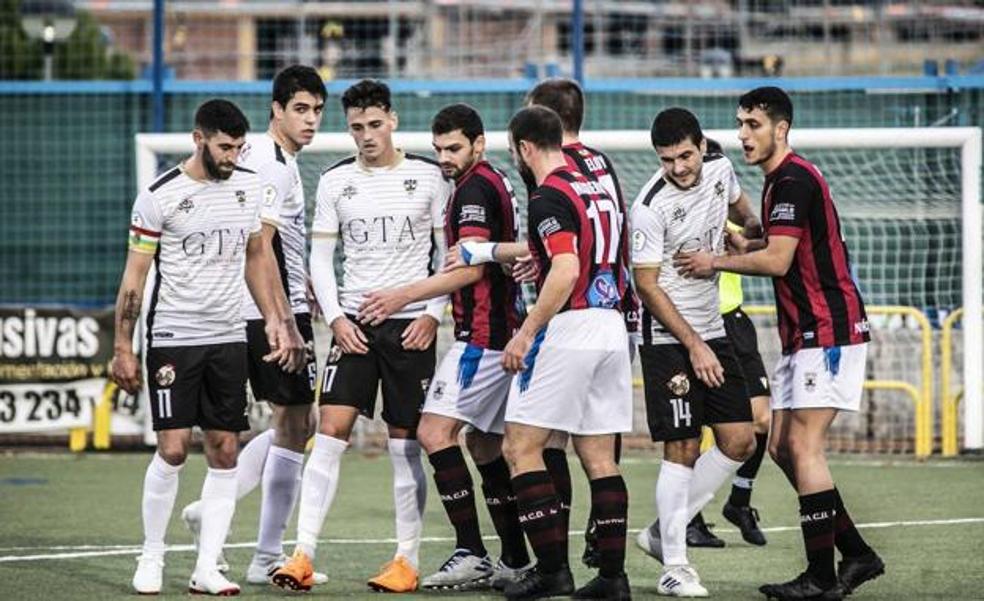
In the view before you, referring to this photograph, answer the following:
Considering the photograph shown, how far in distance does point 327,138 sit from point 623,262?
23.6 feet

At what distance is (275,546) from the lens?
30.6 feet

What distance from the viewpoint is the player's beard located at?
29.0 ft

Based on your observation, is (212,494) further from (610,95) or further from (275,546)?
(610,95)

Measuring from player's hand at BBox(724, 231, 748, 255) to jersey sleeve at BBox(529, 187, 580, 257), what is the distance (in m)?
1.37

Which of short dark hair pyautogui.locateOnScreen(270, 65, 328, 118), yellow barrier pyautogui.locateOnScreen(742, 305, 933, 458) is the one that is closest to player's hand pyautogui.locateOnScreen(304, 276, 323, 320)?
short dark hair pyautogui.locateOnScreen(270, 65, 328, 118)

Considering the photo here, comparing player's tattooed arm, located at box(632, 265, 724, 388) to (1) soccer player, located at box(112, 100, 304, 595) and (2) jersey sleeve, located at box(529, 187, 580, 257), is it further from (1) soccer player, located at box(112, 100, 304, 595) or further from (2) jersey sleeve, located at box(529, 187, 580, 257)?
(1) soccer player, located at box(112, 100, 304, 595)

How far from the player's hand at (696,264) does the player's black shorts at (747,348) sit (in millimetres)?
2159

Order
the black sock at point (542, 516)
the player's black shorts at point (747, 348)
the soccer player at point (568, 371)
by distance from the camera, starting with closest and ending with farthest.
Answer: the soccer player at point (568, 371) → the black sock at point (542, 516) → the player's black shorts at point (747, 348)

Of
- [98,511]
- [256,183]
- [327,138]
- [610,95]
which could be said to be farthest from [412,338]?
[610,95]

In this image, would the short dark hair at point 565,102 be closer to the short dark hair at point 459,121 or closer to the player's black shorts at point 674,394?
the short dark hair at point 459,121

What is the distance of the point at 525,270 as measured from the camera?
8641mm

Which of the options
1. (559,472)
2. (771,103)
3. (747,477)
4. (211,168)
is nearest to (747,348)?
(747,477)

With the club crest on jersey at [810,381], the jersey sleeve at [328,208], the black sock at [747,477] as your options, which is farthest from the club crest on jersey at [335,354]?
the black sock at [747,477]

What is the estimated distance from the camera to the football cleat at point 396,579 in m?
8.80
